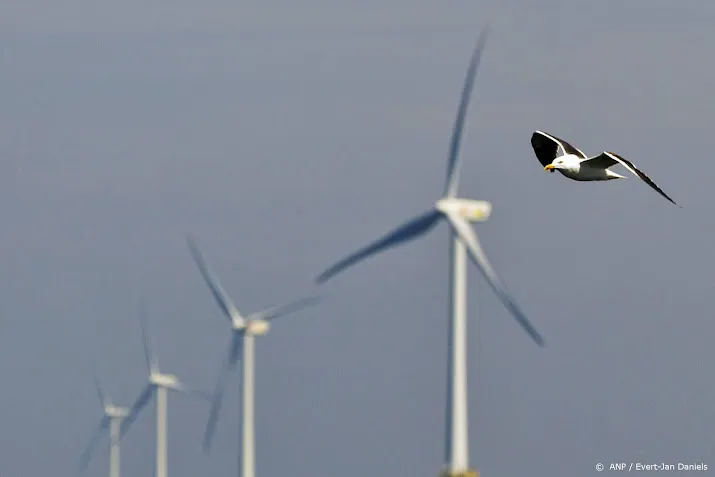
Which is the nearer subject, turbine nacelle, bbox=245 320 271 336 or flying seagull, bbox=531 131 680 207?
flying seagull, bbox=531 131 680 207

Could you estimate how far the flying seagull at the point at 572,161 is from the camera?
71.8 meters

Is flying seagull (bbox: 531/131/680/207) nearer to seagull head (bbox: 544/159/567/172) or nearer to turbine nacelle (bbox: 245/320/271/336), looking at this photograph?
seagull head (bbox: 544/159/567/172)

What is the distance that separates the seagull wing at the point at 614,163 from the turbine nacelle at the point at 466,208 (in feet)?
34.3

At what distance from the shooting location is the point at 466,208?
85000 millimetres

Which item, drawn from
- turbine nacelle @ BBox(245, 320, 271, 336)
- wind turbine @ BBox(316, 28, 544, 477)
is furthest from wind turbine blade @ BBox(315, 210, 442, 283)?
turbine nacelle @ BBox(245, 320, 271, 336)

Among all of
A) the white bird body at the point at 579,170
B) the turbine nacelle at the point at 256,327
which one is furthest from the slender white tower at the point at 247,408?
the white bird body at the point at 579,170

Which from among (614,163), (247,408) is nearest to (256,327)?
(247,408)

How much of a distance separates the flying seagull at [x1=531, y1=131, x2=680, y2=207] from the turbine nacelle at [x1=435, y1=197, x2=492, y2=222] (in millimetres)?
7119

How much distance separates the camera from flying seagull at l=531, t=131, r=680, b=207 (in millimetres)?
71812

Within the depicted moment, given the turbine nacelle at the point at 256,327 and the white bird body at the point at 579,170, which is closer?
the white bird body at the point at 579,170

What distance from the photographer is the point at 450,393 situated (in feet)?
276

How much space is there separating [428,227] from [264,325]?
49.2m

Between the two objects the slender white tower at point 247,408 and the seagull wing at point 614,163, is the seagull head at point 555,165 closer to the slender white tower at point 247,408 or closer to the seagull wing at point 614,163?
the seagull wing at point 614,163

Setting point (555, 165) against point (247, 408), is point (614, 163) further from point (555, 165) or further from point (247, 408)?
point (247, 408)
